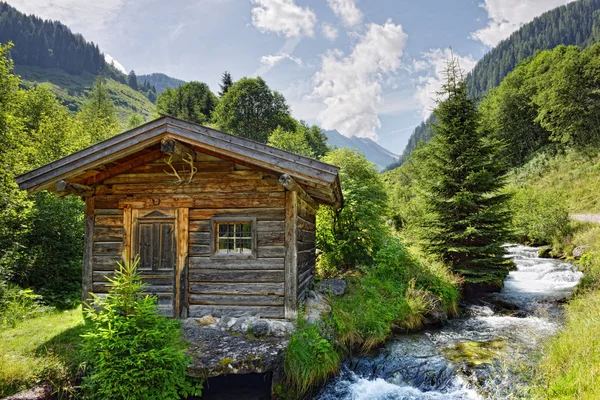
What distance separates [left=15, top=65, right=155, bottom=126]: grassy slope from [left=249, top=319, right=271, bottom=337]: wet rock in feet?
362

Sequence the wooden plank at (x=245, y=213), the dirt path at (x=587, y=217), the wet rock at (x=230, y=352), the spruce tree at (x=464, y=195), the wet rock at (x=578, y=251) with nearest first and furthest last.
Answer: the wet rock at (x=230, y=352) < the wooden plank at (x=245, y=213) < the spruce tree at (x=464, y=195) < the wet rock at (x=578, y=251) < the dirt path at (x=587, y=217)

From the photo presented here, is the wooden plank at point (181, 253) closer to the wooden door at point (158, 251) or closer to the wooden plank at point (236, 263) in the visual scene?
the wooden door at point (158, 251)

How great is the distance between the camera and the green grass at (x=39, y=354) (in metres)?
5.11

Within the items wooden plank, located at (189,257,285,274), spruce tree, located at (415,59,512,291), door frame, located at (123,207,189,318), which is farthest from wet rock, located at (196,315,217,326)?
spruce tree, located at (415,59,512,291)

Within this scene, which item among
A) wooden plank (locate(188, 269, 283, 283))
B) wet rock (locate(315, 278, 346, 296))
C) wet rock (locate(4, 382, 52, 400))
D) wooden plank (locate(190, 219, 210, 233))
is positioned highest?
wooden plank (locate(190, 219, 210, 233))

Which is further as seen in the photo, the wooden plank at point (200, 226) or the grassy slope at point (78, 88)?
the grassy slope at point (78, 88)

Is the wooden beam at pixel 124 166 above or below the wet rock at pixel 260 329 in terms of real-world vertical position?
above

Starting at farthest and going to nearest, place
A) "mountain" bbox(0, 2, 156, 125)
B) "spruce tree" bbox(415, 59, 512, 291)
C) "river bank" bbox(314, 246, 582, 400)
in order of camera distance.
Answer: "mountain" bbox(0, 2, 156, 125) → "spruce tree" bbox(415, 59, 512, 291) → "river bank" bbox(314, 246, 582, 400)

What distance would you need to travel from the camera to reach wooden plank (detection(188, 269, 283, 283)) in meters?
7.41

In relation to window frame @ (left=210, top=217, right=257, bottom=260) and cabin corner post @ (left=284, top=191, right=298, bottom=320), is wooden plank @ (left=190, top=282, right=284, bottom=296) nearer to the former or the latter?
cabin corner post @ (left=284, top=191, right=298, bottom=320)

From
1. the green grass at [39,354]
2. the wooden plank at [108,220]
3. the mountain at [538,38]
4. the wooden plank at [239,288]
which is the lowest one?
the green grass at [39,354]

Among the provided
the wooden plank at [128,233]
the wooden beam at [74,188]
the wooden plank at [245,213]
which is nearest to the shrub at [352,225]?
the wooden plank at [245,213]

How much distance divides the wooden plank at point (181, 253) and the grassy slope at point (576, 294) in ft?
22.3

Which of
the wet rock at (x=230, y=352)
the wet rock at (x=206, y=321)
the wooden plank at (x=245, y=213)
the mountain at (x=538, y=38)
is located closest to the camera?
the wet rock at (x=230, y=352)
